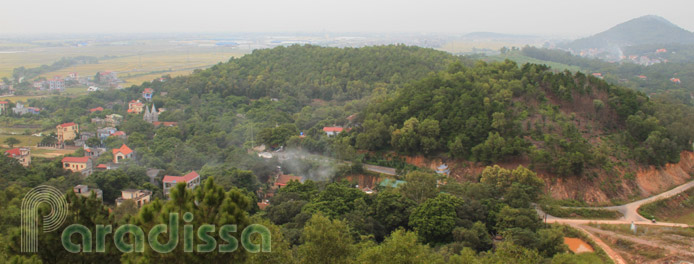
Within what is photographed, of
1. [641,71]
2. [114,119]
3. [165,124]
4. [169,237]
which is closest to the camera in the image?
[169,237]

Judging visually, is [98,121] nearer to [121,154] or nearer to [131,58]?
Result: [121,154]

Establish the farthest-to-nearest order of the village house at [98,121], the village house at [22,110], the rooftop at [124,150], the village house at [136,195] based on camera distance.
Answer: the village house at [22,110]
the village house at [98,121]
the rooftop at [124,150]
the village house at [136,195]

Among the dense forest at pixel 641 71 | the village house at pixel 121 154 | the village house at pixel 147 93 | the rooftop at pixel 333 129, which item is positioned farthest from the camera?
the dense forest at pixel 641 71

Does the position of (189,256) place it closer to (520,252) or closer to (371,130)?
(520,252)

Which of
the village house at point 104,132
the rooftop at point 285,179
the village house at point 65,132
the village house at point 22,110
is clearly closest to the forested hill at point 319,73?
the village house at point 22,110

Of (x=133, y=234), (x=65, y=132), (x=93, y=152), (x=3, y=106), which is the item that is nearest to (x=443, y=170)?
(x=133, y=234)

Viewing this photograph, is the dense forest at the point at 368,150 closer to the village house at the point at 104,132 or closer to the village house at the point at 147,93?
the village house at the point at 147,93
